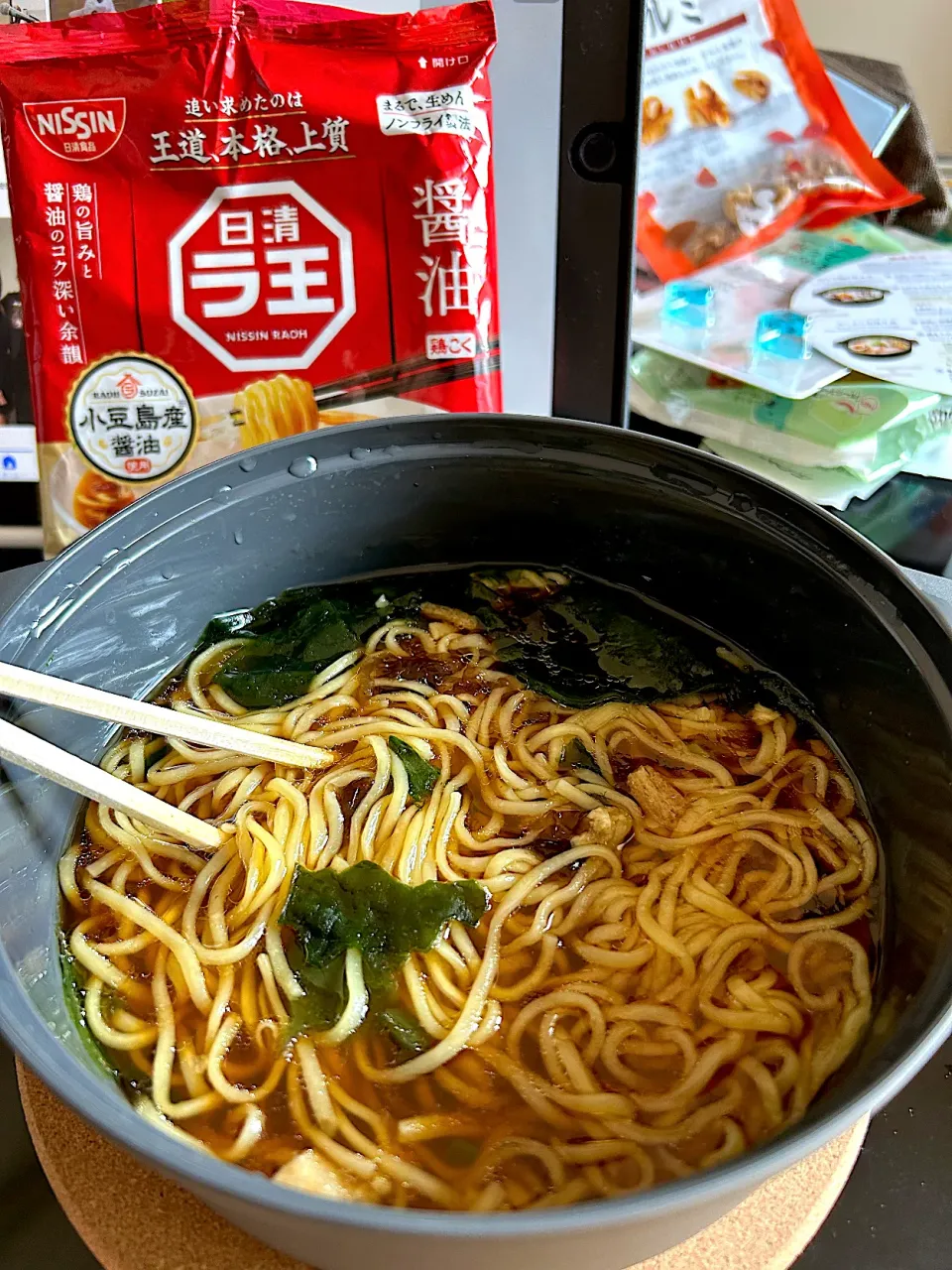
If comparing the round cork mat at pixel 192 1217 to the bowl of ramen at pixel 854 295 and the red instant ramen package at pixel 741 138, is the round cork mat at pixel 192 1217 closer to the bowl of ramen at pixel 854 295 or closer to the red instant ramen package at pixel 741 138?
the bowl of ramen at pixel 854 295

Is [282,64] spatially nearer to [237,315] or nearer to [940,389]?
[237,315]

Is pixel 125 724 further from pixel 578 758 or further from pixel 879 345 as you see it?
pixel 879 345

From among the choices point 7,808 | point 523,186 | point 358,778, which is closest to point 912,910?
point 358,778

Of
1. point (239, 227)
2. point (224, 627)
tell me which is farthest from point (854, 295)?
point (224, 627)

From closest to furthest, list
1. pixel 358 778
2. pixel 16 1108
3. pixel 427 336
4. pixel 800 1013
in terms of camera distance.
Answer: pixel 800 1013
pixel 16 1108
pixel 358 778
pixel 427 336

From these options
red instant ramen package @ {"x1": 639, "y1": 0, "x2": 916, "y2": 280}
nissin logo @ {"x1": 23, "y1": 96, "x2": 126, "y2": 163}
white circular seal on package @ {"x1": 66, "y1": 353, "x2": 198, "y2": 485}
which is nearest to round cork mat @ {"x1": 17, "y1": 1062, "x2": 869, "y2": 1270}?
white circular seal on package @ {"x1": 66, "y1": 353, "x2": 198, "y2": 485}

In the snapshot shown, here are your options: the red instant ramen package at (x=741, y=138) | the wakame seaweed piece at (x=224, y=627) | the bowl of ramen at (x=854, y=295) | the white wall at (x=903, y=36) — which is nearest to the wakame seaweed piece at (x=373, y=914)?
the wakame seaweed piece at (x=224, y=627)
